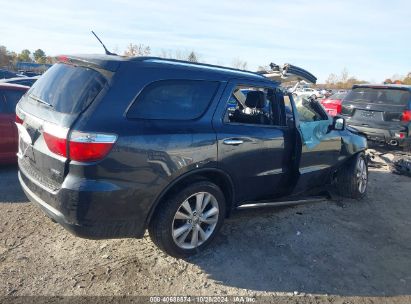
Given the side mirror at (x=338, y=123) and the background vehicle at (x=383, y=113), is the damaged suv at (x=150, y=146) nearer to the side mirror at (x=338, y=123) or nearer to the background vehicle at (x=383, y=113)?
the side mirror at (x=338, y=123)

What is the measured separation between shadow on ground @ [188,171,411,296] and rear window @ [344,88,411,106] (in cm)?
406

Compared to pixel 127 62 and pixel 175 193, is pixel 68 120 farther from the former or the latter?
pixel 175 193

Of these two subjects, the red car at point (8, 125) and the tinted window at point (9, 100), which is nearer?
the red car at point (8, 125)

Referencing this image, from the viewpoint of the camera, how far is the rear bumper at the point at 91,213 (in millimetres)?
2736

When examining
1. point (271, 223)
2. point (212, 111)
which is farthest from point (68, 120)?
point (271, 223)

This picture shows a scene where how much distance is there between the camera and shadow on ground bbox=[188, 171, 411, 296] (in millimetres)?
3246

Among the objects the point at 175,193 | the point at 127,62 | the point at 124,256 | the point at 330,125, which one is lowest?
the point at 124,256

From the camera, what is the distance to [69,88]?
3031 mm

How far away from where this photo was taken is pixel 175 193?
3.23 metres

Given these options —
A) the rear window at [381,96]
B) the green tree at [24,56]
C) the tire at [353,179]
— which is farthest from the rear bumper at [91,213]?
the green tree at [24,56]

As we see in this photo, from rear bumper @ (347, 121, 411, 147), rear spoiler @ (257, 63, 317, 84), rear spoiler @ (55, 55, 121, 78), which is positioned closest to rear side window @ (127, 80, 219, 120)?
rear spoiler @ (55, 55, 121, 78)

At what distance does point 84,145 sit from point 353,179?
4168mm

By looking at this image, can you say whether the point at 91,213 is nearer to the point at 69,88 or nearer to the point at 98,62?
the point at 69,88

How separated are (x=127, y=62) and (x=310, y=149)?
2.62 metres
